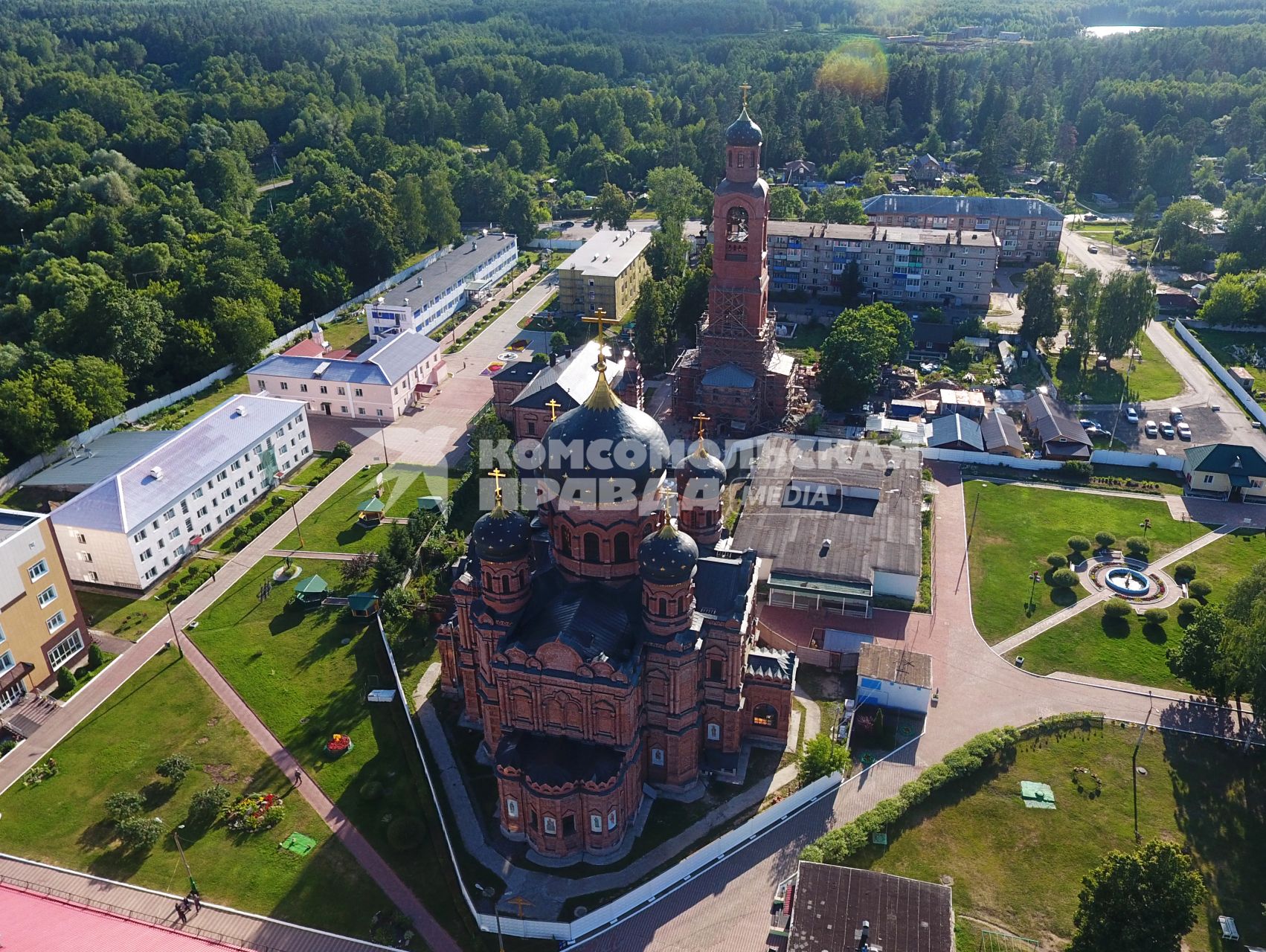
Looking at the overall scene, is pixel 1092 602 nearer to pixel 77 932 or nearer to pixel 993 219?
pixel 77 932

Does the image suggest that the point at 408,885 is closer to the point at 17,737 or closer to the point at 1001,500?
the point at 17,737

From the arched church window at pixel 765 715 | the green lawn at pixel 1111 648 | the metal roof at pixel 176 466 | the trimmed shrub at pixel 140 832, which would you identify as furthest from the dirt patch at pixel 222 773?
the green lawn at pixel 1111 648

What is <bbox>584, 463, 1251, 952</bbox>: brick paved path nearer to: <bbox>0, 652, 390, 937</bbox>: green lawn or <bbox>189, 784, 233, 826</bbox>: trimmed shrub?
<bbox>0, 652, 390, 937</bbox>: green lawn

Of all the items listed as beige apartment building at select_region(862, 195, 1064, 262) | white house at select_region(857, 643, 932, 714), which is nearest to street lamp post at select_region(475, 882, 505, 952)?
white house at select_region(857, 643, 932, 714)

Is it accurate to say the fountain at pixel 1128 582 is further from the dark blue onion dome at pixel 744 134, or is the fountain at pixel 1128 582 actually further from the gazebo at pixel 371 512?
the gazebo at pixel 371 512

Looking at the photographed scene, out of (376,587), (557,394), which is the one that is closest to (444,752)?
(376,587)

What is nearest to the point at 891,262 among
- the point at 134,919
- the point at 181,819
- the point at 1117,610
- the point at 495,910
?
the point at 1117,610
